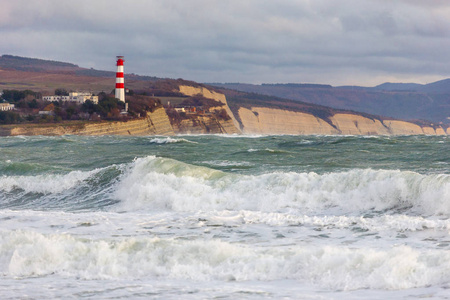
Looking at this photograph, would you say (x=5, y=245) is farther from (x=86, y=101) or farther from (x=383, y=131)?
(x=383, y=131)

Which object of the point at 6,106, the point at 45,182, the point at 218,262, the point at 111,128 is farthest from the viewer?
the point at 6,106

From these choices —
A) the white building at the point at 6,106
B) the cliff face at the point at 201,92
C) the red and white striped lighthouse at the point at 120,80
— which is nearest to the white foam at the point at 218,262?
the red and white striped lighthouse at the point at 120,80

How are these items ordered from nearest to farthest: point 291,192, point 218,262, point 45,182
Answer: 1. point 218,262
2. point 291,192
3. point 45,182

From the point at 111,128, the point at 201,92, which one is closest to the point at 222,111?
the point at 201,92

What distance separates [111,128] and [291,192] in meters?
72.7

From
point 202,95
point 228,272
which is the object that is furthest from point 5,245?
point 202,95

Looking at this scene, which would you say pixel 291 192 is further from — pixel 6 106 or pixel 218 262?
pixel 6 106

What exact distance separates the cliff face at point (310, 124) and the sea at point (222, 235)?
132 m

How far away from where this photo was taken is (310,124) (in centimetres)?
16662

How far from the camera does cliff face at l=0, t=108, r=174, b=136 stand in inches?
2931

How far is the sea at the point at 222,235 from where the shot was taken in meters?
8.70

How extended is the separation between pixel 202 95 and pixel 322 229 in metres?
135

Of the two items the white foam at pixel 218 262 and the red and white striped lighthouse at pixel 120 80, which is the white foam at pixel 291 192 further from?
the red and white striped lighthouse at pixel 120 80

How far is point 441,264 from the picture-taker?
29.3 ft
